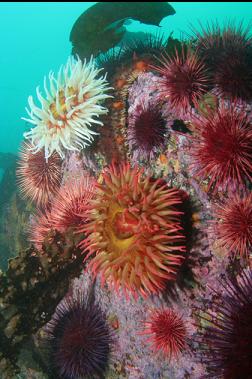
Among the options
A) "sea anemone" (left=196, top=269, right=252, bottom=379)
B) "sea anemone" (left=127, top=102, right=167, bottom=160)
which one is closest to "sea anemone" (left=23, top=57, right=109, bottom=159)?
"sea anemone" (left=127, top=102, right=167, bottom=160)

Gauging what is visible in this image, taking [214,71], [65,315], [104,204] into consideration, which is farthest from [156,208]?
[65,315]

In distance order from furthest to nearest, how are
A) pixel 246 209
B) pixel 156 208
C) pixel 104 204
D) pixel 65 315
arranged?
pixel 65 315 → pixel 104 204 → pixel 156 208 → pixel 246 209

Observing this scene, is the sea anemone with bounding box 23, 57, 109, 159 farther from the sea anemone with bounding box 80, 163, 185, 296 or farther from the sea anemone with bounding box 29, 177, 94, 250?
the sea anemone with bounding box 80, 163, 185, 296

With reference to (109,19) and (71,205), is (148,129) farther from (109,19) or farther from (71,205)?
(109,19)

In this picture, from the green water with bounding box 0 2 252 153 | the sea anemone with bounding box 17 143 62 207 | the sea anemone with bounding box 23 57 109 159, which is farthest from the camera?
the green water with bounding box 0 2 252 153

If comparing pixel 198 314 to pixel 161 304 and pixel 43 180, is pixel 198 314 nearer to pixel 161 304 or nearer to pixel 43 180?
pixel 161 304
